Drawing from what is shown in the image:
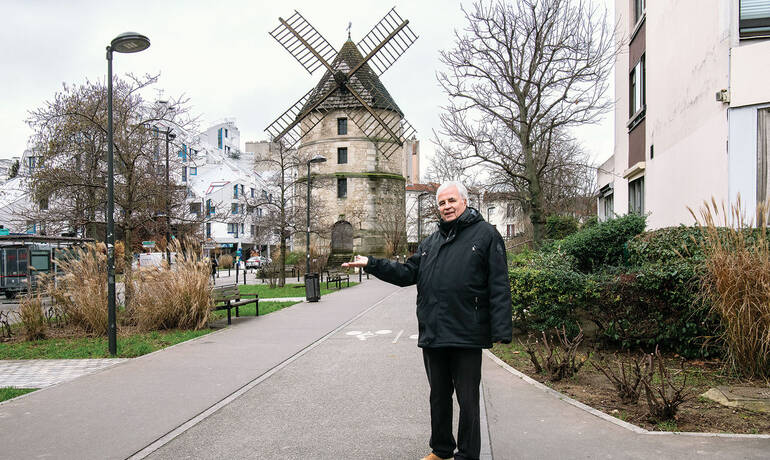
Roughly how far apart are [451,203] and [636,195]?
14787 mm

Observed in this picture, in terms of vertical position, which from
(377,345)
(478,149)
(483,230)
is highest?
(478,149)

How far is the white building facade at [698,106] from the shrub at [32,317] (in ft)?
39.6

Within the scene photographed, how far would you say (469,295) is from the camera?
4.16 meters

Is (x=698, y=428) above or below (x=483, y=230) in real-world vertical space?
below

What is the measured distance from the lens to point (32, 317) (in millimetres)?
11367

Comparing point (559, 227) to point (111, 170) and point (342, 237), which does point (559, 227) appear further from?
point (111, 170)

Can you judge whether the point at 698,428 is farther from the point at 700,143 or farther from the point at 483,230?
the point at 700,143

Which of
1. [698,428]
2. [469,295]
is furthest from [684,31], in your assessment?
[469,295]

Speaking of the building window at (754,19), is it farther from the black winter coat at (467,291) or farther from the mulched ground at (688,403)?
the black winter coat at (467,291)

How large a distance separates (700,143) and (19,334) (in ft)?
47.1

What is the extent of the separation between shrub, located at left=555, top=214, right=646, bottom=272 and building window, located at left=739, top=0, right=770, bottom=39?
13.9 ft

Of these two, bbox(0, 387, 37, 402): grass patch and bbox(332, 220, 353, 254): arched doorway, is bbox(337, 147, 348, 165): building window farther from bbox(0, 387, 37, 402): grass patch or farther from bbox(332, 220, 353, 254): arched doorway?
bbox(0, 387, 37, 402): grass patch

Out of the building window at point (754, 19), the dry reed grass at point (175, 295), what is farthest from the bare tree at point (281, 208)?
the building window at point (754, 19)

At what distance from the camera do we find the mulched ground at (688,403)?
5199mm
